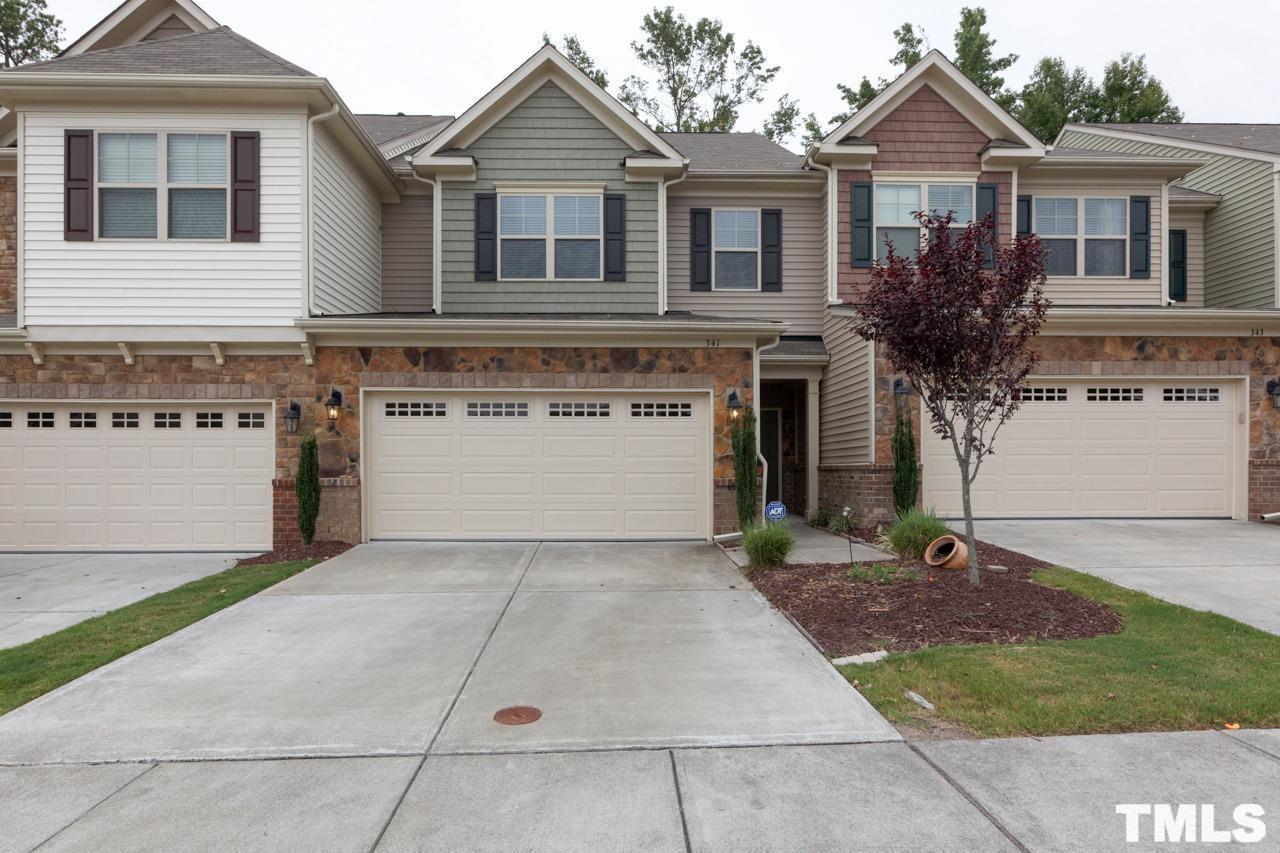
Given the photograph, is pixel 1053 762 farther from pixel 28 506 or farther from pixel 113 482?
pixel 28 506

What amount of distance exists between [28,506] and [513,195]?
27.5ft

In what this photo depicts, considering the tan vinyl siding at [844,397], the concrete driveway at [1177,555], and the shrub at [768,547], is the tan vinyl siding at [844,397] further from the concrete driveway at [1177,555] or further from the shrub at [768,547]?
the shrub at [768,547]

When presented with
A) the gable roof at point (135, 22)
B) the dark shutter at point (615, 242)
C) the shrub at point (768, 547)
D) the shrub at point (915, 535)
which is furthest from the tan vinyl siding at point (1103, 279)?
the gable roof at point (135, 22)

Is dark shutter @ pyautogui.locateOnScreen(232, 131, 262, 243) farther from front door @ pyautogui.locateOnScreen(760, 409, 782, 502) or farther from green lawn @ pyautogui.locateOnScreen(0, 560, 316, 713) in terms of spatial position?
front door @ pyautogui.locateOnScreen(760, 409, 782, 502)

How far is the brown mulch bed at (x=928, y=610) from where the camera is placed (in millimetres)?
5453

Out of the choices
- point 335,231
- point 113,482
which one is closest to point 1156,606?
point 335,231

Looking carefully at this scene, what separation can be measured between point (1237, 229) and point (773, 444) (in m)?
9.69

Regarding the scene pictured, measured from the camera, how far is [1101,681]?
174 inches

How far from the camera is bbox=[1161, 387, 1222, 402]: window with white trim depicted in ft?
37.2

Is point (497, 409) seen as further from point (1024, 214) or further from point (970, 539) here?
point (1024, 214)

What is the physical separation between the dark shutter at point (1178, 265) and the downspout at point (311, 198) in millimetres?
15539

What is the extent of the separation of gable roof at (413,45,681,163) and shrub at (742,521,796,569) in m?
6.68

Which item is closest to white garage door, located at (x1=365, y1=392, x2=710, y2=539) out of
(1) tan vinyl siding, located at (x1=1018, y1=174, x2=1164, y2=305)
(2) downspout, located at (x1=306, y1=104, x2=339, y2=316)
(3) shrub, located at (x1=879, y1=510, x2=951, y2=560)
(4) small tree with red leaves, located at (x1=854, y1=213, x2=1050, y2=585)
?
(2) downspout, located at (x1=306, y1=104, x2=339, y2=316)

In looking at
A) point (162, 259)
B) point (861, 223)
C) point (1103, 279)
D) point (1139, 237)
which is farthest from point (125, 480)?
point (1139, 237)
